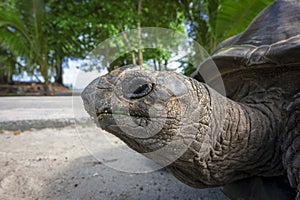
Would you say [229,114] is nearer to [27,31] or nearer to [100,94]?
[100,94]

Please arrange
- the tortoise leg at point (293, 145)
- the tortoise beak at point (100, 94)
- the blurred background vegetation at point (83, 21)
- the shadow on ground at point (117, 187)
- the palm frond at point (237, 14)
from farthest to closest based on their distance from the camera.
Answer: the blurred background vegetation at point (83, 21), the palm frond at point (237, 14), the shadow on ground at point (117, 187), the tortoise leg at point (293, 145), the tortoise beak at point (100, 94)

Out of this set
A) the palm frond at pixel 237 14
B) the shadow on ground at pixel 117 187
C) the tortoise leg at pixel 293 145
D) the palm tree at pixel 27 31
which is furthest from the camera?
the palm tree at pixel 27 31

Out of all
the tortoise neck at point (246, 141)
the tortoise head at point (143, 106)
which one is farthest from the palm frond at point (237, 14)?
the tortoise head at point (143, 106)

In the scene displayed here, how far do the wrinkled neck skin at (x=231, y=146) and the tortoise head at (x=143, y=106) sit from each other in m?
0.08

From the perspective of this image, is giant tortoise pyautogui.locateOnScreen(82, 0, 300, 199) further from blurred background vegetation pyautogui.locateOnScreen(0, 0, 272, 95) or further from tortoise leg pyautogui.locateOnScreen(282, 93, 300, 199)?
blurred background vegetation pyautogui.locateOnScreen(0, 0, 272, 95)

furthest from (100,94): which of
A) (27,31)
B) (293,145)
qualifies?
(27,31)

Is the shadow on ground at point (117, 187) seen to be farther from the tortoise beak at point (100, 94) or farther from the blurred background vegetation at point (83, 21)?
the blurred background vegetation at point (83, 21)

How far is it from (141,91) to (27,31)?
8.71 meters

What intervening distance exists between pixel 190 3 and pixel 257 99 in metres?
7.15

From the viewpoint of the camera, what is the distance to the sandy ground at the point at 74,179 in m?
1.16

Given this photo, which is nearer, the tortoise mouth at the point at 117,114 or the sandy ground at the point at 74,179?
the tortoise mouth at the point at 117,114

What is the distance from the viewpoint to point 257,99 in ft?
3.26

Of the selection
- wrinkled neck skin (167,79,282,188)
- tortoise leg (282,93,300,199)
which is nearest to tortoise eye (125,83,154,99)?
wrinkled neck skin (167,79,282,188)

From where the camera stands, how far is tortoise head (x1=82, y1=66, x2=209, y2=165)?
61 cm
